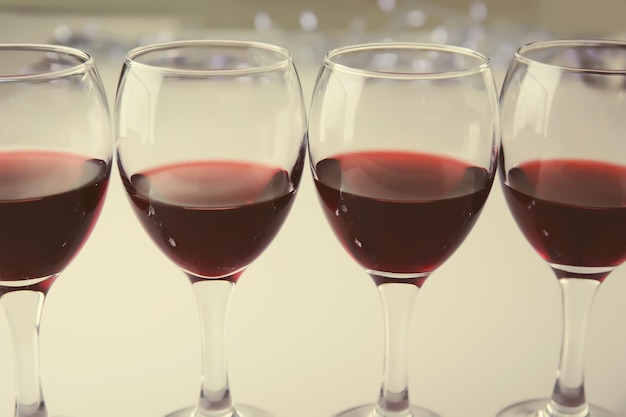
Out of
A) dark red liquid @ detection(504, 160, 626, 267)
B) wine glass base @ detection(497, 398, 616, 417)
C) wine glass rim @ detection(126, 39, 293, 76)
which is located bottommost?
wine glass base @ detection(497, 398, 616, 417)

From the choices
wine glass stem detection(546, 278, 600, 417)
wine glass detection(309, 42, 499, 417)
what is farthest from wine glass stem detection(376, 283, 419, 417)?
wine glass stem detection(546, 278, 600, 417)

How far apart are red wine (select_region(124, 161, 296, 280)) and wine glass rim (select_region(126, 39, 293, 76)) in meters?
0.07

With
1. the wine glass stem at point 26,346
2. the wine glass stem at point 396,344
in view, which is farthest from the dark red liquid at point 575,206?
the wine glass stem at point 26,346

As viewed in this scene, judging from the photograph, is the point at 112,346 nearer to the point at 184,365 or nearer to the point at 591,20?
the point at 184,365

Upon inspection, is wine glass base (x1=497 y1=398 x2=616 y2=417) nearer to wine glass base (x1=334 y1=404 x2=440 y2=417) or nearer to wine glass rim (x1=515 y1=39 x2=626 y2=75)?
wine glass base (x1=334 y1=404 x2=440 y2=417)

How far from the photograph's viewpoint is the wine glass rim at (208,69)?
0.64m

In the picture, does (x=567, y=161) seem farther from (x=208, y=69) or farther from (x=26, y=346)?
(x=26, y=346)

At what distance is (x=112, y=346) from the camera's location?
853 mm

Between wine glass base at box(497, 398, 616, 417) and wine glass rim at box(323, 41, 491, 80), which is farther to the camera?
wine glass base at box(497, 398, 616, 417)

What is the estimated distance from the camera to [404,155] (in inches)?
26.5

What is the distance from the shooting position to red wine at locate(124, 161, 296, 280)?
66cm

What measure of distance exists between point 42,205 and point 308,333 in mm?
319

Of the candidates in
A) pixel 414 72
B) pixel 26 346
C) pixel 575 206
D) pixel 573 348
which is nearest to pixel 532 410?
pixel 573 348

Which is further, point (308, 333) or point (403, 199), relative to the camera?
point (308, 333)
